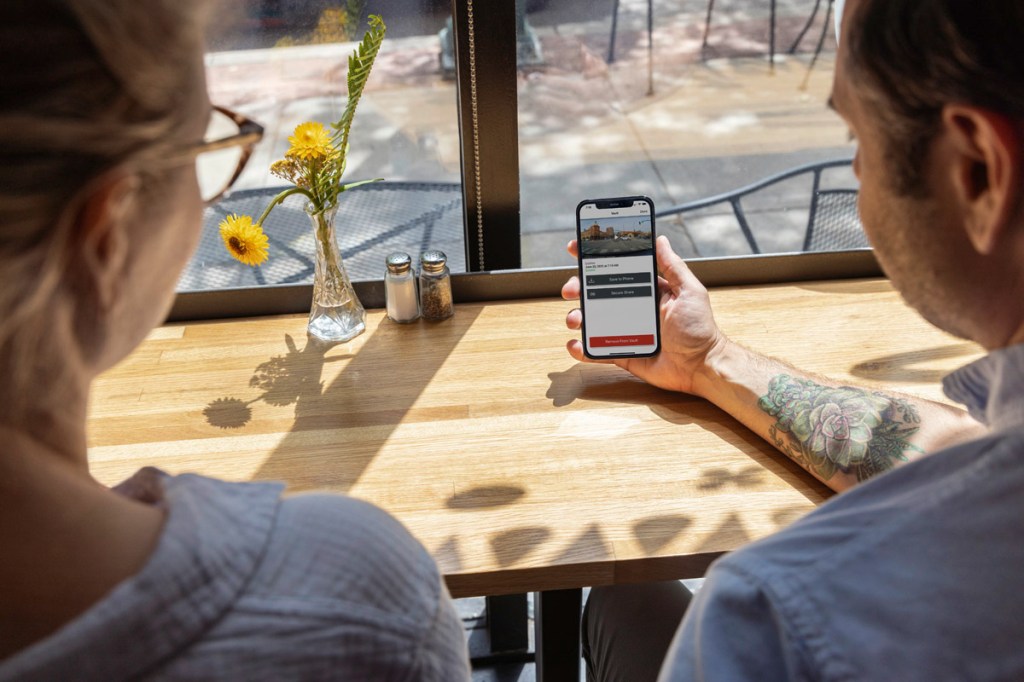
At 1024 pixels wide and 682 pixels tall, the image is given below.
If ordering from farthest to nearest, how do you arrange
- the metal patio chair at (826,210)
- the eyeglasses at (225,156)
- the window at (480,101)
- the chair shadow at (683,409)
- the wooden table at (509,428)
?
the metal patio chair at (826,210)
the window at (480,101)
the chair shadow at (683,409)
the wooden table at (509,428)
the eyeglasses at (225,156)

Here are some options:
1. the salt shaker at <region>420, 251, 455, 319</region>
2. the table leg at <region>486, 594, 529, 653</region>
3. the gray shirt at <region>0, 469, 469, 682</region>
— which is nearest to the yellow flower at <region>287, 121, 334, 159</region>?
the salt shaker at <region>420, 251, 455, 319</region>

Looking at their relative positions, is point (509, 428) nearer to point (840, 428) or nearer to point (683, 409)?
point (683, 409)

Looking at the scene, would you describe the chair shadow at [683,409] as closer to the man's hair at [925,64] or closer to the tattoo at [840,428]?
the tattoo at [840,428]

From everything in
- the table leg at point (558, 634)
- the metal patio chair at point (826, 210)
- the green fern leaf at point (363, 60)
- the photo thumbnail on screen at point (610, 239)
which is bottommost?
the table leg at point (558, 634)

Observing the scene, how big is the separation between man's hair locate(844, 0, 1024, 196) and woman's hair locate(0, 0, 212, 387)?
20.9 inches

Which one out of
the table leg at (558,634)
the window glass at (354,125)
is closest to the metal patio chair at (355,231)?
the window glass at (354,125)

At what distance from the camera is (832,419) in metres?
1.26

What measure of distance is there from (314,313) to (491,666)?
896 mm

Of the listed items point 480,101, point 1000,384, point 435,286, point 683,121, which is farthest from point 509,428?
point 683,121

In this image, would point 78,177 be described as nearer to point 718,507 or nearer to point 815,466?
point 718,507

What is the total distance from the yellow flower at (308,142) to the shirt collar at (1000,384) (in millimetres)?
1019

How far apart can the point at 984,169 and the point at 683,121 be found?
2159mm

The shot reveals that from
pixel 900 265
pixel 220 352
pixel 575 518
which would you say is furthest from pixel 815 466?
pixel 220 352

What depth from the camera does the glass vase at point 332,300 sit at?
153 cm
